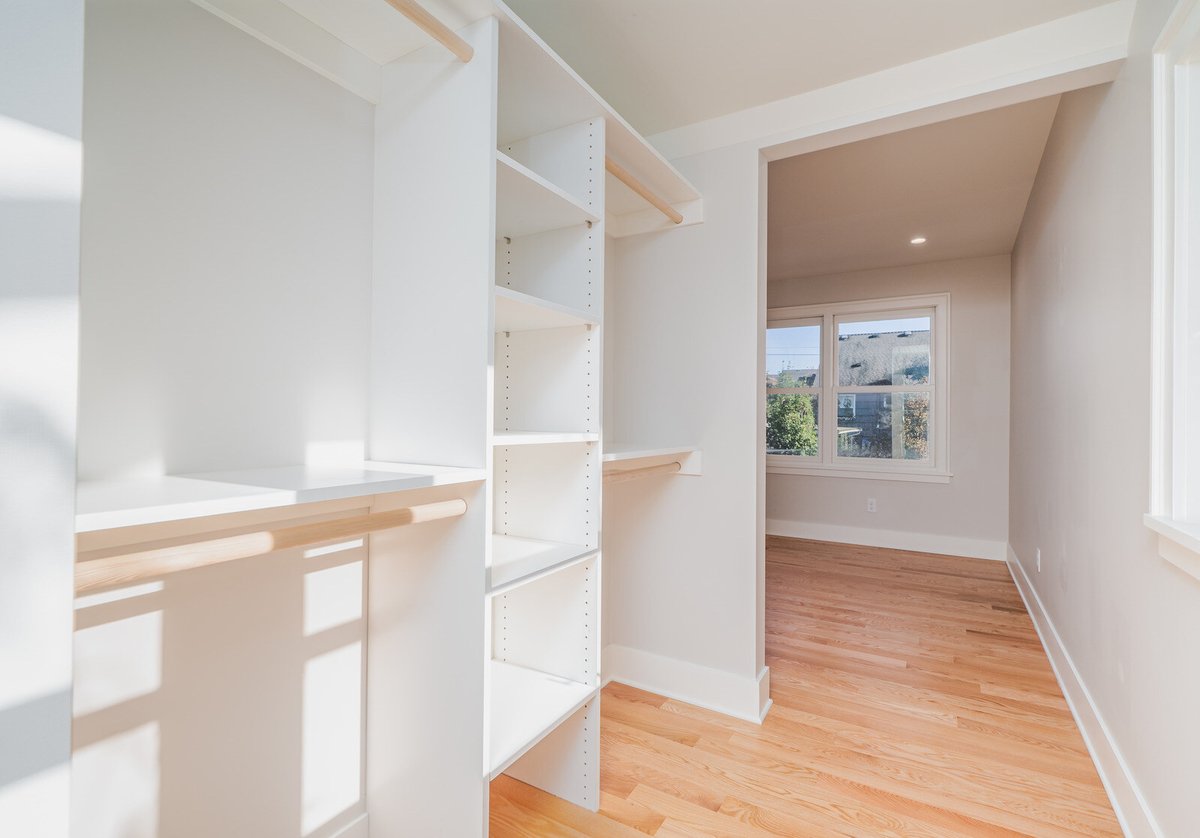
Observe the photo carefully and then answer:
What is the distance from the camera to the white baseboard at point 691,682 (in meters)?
2.20

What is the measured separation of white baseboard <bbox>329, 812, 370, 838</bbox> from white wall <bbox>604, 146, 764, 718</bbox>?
4.12 ft

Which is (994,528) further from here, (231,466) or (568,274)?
(231,466)

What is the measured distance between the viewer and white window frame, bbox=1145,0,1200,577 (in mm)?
1316

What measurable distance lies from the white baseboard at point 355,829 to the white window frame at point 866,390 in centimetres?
478

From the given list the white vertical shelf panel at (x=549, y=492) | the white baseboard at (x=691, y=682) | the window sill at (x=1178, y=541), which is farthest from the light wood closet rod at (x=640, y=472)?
the window sill at (x=1178, y=541)

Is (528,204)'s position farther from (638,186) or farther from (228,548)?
(228,548)

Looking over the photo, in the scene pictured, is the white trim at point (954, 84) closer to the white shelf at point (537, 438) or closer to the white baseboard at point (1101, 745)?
the white shelf at point (537, 438)

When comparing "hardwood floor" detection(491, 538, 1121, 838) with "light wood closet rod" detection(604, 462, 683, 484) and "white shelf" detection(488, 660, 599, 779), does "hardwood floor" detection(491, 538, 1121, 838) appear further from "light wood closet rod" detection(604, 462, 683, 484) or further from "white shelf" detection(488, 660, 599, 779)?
"light wood closet rod" detection(604, 462, 683, 484)

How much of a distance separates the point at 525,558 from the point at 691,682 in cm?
121

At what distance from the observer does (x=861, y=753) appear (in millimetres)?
1969

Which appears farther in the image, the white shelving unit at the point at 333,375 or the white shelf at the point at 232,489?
the white shelving unit at the point at 333,375

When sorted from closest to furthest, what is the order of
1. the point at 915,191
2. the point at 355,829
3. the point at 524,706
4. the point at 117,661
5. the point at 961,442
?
the point at 117,661 < the point at 355,829 < the point at 524,706 < the point at 915,191 < the point at 961,442

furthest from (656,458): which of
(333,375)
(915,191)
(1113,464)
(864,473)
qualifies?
(864,473)

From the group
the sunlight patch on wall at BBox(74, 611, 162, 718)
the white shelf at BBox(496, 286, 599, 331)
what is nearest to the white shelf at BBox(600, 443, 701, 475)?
the white shelf at BBox(496, 286, 599, 331)
